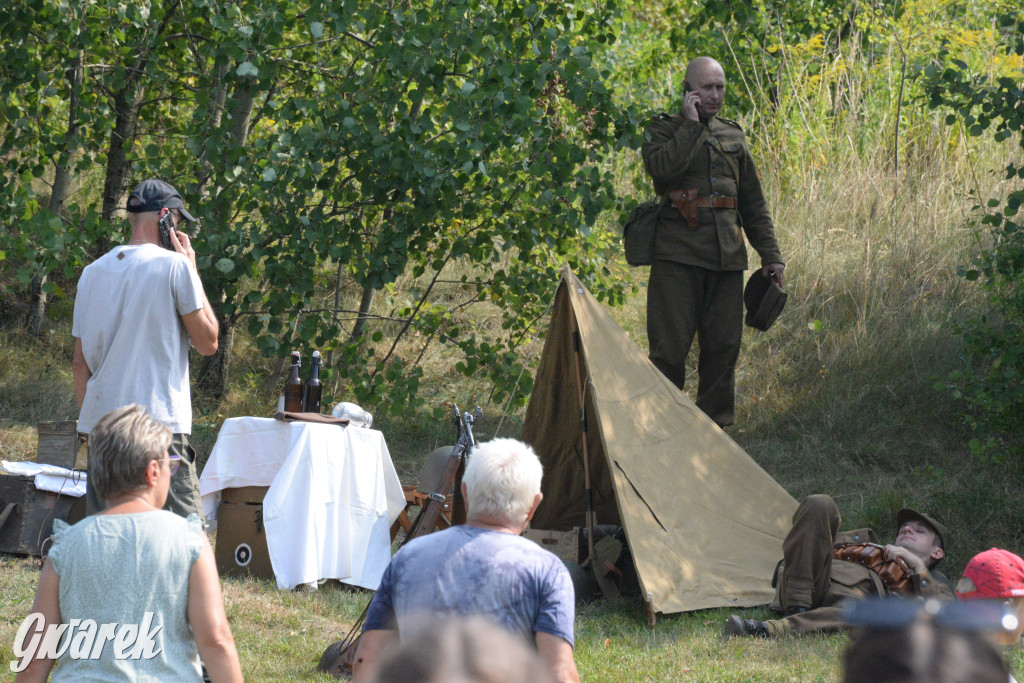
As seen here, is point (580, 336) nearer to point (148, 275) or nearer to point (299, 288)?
point (299, 288)

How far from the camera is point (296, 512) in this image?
464 centimetres

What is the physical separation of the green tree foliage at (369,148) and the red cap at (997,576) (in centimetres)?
292

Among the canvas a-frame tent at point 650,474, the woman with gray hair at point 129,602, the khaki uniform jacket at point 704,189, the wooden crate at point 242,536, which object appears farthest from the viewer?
the khaki uniform jacket at point 704,189

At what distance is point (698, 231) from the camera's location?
18.4 ft

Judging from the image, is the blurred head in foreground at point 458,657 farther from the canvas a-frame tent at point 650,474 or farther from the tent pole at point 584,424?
the tent pole at point 584,424

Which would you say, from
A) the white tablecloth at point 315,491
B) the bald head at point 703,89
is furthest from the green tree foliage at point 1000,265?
the white tablecloth at point 315,491

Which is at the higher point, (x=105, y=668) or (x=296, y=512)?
(x=105, y=668)

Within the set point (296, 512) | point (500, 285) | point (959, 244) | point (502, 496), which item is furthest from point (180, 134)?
point (502, 496)

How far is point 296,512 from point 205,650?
8.01 ft

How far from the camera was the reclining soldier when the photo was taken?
4.13m

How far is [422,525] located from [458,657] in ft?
9.73

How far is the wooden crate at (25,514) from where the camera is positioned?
500cm

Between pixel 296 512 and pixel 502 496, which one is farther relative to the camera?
pixel 296 512

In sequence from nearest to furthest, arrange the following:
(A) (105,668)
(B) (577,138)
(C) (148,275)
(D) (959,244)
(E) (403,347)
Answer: (A) (105,668)
(C) (148,275)
(B) (577,138)
(D) (959,244)
(E) (403,347)
